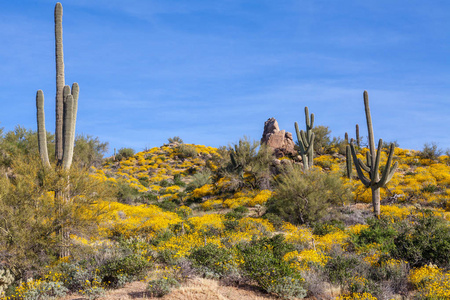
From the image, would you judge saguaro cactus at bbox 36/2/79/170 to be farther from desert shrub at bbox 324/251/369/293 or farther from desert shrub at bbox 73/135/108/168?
desert shrub at bbox 73/135/108/168

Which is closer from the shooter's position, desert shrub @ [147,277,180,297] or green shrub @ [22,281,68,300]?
desert shrub @ [147,277,180,297]

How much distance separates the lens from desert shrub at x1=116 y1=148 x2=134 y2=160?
53406 millimetres

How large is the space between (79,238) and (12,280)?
229 cm

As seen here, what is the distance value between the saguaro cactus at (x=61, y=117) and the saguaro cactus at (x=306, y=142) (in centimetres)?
1714

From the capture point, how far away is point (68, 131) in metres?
12.9

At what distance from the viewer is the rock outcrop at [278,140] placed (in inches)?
1353

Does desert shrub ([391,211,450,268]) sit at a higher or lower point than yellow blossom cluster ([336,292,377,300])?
higher

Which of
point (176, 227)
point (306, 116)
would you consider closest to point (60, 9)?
point (176, 227)

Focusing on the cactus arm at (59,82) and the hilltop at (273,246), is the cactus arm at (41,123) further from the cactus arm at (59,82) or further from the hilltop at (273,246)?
the hilltop at (273,246)

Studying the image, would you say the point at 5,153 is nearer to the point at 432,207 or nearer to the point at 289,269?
the point at 289,269

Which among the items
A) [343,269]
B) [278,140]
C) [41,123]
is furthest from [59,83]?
[278,140]

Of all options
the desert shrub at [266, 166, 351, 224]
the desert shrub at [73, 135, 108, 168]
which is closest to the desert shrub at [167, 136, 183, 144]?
the desert shrub at [73, 135, 108, 168]

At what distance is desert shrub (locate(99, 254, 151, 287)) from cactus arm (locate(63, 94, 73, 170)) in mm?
4334

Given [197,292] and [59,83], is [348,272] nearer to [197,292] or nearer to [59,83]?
[197,292]
